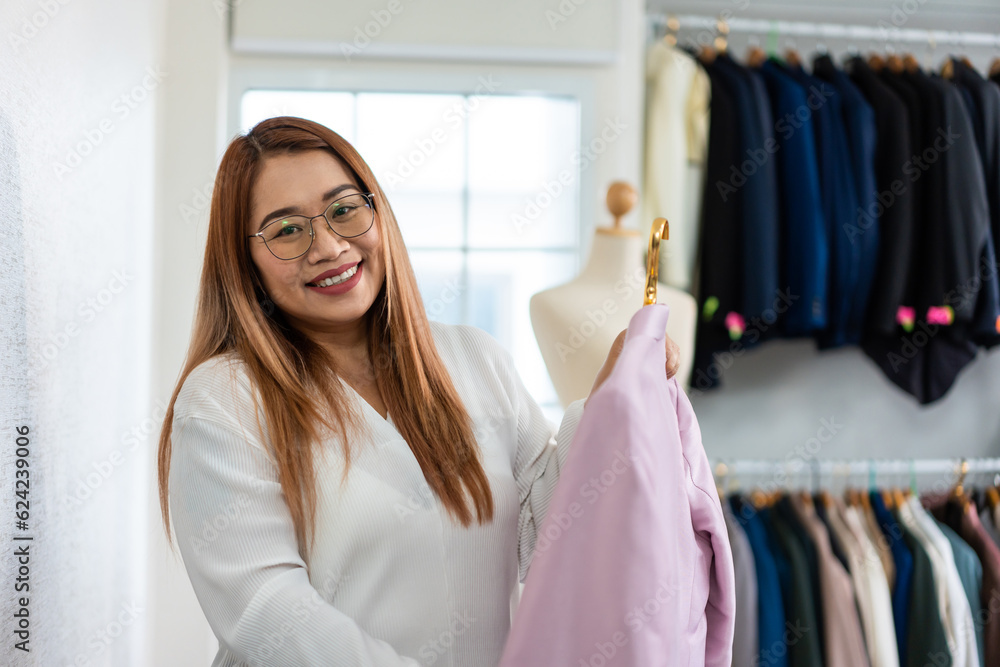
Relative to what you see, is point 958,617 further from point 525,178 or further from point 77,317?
point 77,317

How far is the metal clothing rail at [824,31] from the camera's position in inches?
94.7

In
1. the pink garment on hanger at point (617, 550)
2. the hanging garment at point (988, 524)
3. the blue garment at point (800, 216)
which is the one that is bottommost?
the hanging garment at point (988, 524)

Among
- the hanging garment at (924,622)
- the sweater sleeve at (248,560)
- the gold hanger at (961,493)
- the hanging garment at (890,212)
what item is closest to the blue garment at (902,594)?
the hanging garment at (924,622)

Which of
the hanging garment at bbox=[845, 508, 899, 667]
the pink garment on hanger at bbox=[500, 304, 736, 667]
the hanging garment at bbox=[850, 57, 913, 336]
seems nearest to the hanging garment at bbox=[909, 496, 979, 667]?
the hanging garment at bbox=[845, 508, 899, 667]

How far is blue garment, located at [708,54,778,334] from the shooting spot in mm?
2219

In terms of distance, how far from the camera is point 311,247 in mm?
1137

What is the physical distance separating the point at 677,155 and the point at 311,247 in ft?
4.88

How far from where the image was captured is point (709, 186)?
91.0 inches

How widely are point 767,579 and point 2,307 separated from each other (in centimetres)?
175

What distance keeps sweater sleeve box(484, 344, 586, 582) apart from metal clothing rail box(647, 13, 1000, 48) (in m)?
1.58

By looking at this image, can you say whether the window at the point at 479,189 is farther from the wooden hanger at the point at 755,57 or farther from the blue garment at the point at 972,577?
the blue garment at the point at 972,577

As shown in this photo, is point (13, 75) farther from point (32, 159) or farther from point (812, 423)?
point (812, 423)

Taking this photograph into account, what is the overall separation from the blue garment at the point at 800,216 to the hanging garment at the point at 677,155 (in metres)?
0.23

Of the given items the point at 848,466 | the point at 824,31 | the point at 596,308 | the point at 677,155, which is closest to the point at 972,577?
the point at 848,466
